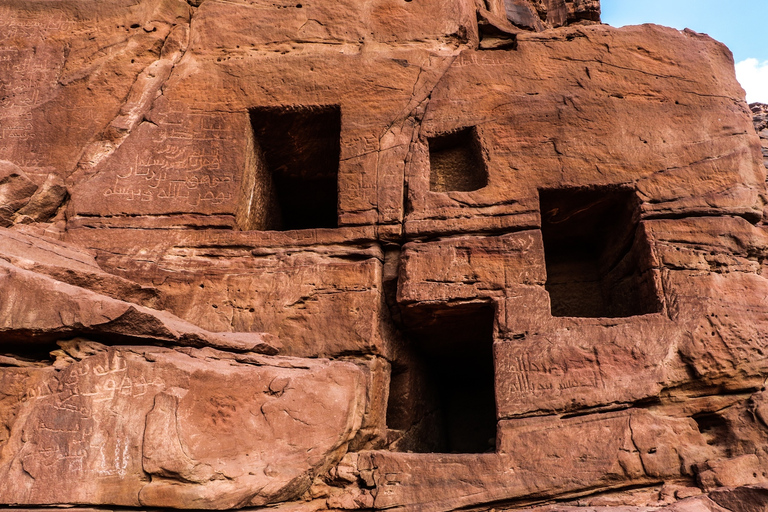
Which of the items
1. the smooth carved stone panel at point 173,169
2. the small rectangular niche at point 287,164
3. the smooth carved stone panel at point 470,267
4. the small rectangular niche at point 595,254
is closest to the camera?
the smooth carved stone panel at point 470,267

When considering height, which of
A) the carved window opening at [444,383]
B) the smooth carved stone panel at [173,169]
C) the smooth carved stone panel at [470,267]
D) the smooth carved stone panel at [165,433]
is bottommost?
the smooth carved stone panel at [165,433]

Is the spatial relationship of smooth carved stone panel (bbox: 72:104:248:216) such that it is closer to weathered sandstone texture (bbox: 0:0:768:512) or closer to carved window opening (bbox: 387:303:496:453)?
weathered sandstone texture (bbox: 0:0:768:512)

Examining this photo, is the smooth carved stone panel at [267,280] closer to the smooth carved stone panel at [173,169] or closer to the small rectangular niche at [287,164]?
the smooth carved stone panel at [173,169]

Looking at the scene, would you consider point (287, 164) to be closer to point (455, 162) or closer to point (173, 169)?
point (173, 169)

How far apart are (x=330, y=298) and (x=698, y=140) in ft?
9.90

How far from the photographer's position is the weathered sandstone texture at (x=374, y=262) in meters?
3.63

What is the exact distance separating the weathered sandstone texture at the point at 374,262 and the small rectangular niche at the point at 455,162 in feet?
0.14

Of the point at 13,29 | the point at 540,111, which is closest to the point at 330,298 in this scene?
the point at 540,111

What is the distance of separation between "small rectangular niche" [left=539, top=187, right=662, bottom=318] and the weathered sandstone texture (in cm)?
2

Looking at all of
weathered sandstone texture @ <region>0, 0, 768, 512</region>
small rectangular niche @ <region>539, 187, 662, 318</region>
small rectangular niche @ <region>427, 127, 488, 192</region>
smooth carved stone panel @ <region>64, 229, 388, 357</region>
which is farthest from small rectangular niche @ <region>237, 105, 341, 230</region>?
small rectangular niche @ <region>539, 187, 662, 318</region>

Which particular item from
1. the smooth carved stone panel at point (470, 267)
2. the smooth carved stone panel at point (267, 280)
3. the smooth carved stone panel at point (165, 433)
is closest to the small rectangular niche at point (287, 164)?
the smooth carved stone panel at point (267, 280)

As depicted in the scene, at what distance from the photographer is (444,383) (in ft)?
21.0

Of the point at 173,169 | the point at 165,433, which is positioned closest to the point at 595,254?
the point at 173,169

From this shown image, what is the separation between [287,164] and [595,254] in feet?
9.28
